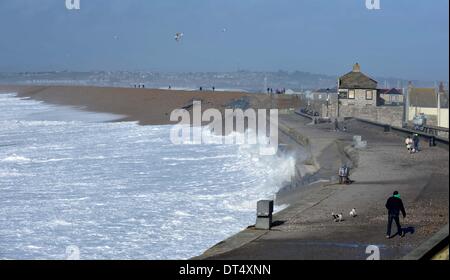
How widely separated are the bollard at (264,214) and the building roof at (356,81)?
168 ft

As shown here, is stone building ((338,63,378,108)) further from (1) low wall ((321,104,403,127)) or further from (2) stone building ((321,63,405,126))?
(1) low wall ((321,104,403,127))

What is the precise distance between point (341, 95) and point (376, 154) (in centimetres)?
3734

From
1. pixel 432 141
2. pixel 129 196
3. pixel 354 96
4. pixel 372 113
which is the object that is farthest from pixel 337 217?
pixel 354 96

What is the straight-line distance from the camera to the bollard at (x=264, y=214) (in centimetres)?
1454

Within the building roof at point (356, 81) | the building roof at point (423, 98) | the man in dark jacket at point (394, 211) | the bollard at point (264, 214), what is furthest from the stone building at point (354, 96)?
the man in dark jacket at point (394, 211)

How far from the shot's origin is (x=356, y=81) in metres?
65.1

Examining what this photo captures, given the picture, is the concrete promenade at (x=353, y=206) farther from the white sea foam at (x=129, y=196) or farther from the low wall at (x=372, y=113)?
the low wall at (x=372, y=113)

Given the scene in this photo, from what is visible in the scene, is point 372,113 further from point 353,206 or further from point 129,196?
point 353,206

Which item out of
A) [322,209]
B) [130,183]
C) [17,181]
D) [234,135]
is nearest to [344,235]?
[322,209]

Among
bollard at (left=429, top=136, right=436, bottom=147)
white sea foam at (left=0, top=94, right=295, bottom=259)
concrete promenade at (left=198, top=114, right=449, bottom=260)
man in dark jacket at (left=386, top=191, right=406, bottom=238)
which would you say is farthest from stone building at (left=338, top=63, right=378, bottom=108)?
man in dark jacket at (left=386, top=191, right=406, bottom=238)

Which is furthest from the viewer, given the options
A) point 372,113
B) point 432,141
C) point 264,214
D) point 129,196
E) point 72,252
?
point 372,113

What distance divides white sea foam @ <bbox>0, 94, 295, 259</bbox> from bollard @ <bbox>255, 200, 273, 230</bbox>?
1.57m

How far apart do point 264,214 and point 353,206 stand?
11.2ft

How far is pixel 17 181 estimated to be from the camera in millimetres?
26234
